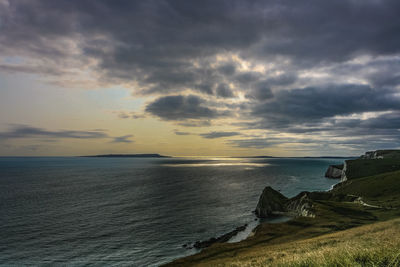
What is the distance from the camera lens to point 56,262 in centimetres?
3881

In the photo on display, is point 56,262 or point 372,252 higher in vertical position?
point 372,252

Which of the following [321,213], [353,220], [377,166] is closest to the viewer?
[353,220]

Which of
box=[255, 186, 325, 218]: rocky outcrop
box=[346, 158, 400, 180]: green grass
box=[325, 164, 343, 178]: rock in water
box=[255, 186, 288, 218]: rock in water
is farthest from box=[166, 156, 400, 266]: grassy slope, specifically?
box=[325, 164, 343, 178]: rock in water

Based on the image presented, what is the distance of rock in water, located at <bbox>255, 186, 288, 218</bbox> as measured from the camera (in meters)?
68.9

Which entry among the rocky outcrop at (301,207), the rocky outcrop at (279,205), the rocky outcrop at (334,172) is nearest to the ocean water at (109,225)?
the rocky outcrop at (279,205)

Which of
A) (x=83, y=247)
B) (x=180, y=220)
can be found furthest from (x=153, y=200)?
(x=83, y=247)

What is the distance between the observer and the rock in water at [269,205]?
68875 millimetres

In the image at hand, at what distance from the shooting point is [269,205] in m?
70.2

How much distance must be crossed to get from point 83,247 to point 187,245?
70.9ft

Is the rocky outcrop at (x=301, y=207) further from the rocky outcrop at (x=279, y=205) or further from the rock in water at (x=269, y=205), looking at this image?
the rock in water at (x=269, y=205)

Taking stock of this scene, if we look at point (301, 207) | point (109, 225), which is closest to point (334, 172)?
point (301, 207)

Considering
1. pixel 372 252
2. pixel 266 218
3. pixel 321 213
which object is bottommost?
pixel 266 218

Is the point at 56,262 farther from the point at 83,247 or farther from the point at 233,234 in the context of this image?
the point at 233,234

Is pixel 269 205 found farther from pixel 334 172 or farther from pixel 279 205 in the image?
pixel 334 172
